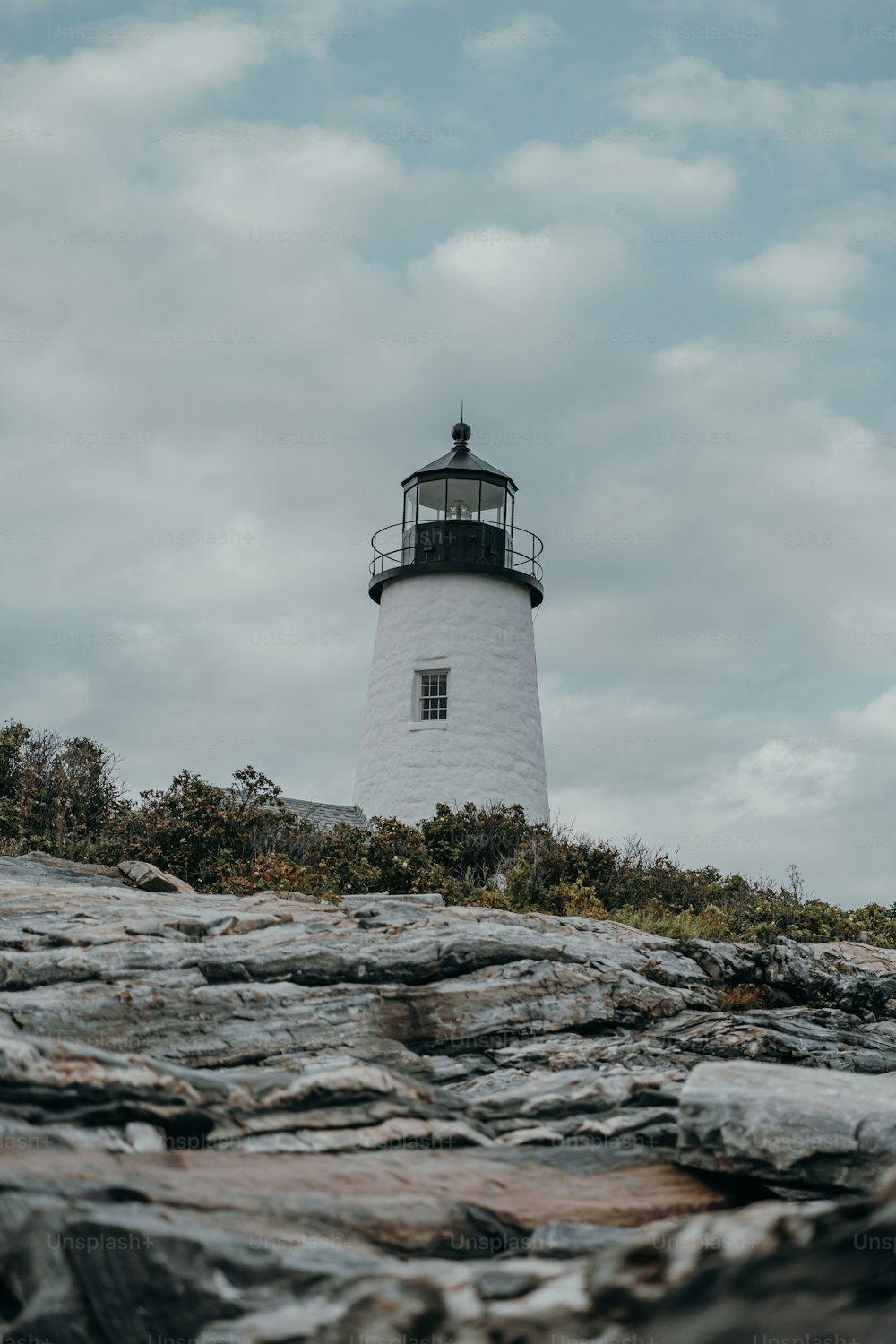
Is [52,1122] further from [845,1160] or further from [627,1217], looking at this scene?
[845,1160]

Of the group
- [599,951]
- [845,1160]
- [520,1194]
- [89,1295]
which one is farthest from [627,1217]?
[599,951]

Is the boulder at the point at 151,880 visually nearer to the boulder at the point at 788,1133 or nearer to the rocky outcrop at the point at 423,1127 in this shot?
the rocky outcrop at the point at 423,1127

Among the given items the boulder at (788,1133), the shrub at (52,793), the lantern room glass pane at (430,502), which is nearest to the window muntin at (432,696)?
the lantern room glass pane at (430,502)

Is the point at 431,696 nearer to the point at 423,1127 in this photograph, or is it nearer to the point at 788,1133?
the point at 423,1127

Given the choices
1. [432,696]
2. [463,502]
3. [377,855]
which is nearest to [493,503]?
[463,502]

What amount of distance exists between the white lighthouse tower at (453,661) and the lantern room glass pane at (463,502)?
0.09 feet

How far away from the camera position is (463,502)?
2988cm

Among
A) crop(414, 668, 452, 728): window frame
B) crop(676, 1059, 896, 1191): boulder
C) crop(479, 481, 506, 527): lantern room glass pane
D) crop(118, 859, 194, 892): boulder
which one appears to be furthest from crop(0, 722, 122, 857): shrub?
crop(676, 1059, 896, 1191): boulder

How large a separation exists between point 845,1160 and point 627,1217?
5.23ft

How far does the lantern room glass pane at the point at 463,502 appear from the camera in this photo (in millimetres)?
29625

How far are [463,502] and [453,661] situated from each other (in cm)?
427

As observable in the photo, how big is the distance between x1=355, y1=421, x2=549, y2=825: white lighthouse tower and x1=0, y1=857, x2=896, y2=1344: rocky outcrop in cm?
1276

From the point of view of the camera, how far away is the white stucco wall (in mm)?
27297

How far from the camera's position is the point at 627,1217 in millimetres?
6645
